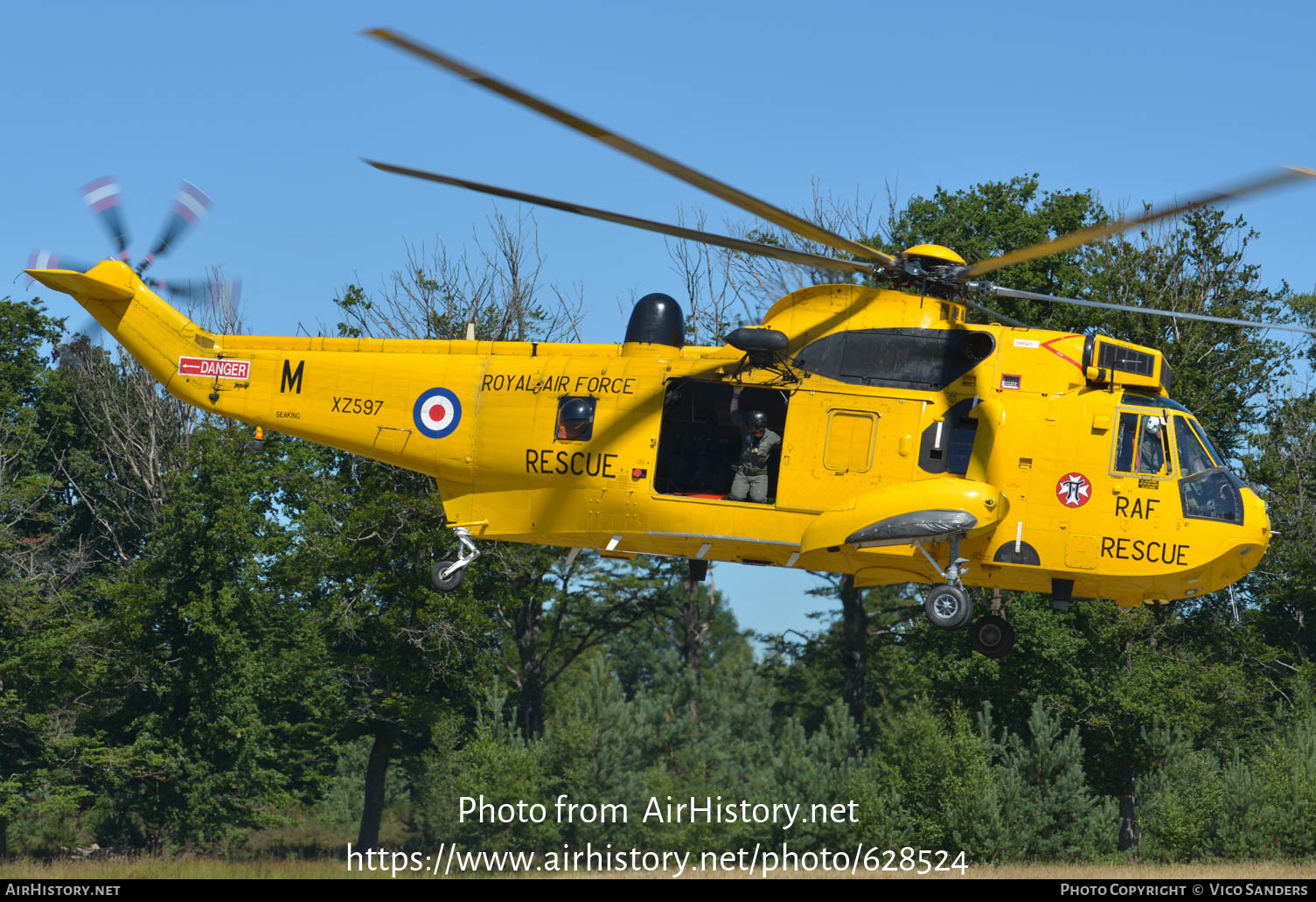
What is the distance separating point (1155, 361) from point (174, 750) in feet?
103

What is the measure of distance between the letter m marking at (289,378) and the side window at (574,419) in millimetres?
4037

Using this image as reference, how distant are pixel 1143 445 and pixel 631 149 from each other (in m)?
7.55

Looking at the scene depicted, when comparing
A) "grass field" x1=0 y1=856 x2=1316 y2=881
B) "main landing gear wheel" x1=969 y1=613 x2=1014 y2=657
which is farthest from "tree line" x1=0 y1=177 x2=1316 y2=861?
"main landing gear wheel" x1=969 y1=613 x2=1014 y2=657

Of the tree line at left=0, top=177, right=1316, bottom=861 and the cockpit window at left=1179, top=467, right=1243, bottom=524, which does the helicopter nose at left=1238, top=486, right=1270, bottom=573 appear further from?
the tree line at left=0, top=177, right=1316, bottom=861

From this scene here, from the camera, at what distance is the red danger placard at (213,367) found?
19.0 meters

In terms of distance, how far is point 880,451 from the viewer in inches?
640

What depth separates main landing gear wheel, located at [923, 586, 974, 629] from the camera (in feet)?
51.4

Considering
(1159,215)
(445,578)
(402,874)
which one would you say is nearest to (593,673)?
(402,874)

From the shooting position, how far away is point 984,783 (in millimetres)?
29594

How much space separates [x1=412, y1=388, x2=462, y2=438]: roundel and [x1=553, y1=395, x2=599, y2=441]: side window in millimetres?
1526

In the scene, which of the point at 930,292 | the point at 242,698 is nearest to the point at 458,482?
the point at 930,292

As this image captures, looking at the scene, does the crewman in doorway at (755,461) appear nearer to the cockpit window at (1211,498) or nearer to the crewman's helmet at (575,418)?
the crewman's helmet at (575,418)

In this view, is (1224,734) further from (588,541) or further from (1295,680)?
(588,541)

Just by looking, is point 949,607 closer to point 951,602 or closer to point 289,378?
point 951,602
